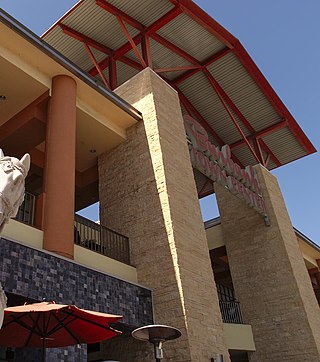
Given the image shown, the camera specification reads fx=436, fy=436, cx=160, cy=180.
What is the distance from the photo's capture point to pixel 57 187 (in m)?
8.91

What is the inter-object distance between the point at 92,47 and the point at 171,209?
323 inches

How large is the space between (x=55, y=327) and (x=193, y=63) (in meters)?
13.0

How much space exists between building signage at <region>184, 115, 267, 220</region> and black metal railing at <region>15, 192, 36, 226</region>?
5398mm

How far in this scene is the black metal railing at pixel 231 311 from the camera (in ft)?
47.9

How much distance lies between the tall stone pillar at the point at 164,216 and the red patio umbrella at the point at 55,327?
332cm

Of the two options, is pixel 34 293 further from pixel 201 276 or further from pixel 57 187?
pixel 201 276

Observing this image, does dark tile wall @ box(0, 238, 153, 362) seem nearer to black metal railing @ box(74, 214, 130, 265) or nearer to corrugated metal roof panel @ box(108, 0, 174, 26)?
black metal railing @ box(74, 214, 130, 265)

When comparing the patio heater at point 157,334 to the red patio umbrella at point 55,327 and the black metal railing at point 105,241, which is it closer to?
the red patio umbrella at point 55,327

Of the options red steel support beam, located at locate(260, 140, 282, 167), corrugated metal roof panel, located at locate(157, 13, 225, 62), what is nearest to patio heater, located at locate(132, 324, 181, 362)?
corrugated metal roof panel, located at locate(157, 13, 225, 62)

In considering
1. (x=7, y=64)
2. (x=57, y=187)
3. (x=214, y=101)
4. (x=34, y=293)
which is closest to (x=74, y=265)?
(x=34, y=293)

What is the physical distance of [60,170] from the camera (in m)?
9.18

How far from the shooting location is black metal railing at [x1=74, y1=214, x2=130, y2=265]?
403 inches

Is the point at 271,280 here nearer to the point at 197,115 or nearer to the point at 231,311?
the point at 231,311

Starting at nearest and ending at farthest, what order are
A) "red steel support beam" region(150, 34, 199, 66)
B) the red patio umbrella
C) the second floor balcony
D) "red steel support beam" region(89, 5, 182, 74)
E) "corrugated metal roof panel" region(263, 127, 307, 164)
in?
the red patio umbrella, the second floor balcony, "red steel support beam" region(89, 5, 182, 74), "red steel support beam" region(150, 34, 199, 66), "corrugated metal roof panel" region(263, 127, 307, 164)
